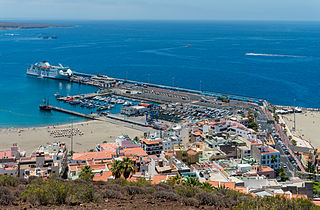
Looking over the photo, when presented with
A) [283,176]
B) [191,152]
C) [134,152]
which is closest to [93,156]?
[134,152]

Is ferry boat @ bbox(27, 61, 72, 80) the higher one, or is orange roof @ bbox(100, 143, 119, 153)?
ferry boat @ bbox(27, 61, 72, 80)

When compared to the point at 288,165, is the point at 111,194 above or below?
above

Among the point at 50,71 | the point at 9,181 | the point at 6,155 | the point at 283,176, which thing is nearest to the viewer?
the point at 9,181

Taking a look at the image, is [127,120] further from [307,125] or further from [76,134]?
[307,125]

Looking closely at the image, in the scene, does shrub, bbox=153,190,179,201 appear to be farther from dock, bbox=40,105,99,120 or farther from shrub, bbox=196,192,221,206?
dock, bbox=40,105,99,120

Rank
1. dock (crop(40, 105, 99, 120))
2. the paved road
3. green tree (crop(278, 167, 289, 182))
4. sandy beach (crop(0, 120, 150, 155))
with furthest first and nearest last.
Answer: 1. dock (crop(40, 105, 99, 120))
2. sandy beach (crop(0, 120, 150, 155))
3. the paved road
4. green tree (crop(278, 167, 289, 182))

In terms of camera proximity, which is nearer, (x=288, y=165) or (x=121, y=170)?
(x=121, y=170)

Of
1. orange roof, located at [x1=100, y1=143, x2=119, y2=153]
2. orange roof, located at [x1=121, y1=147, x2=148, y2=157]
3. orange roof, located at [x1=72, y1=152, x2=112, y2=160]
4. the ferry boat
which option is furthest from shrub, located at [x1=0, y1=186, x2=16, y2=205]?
the ferry boat

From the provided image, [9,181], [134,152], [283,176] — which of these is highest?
[9,181]
